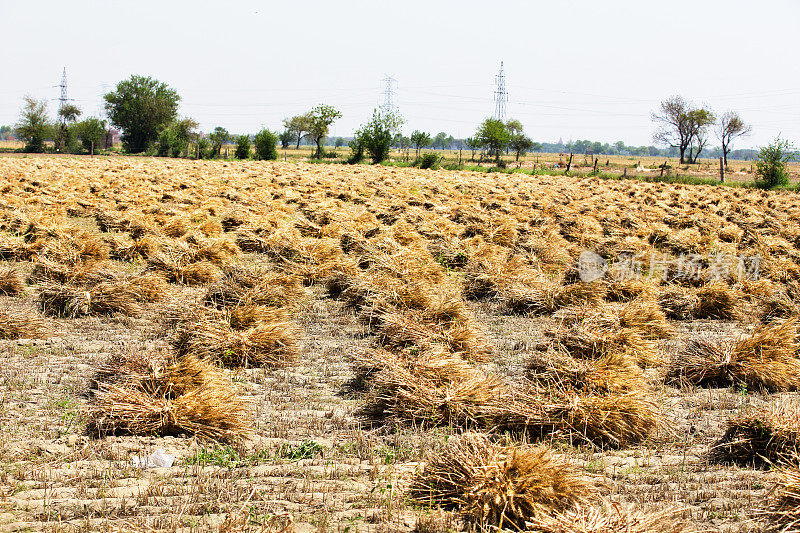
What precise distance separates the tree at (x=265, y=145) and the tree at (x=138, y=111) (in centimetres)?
2897

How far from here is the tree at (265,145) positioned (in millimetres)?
48594

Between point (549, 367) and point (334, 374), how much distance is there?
1.95 m

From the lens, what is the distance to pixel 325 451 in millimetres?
3992

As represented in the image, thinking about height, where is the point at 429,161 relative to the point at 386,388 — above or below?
above

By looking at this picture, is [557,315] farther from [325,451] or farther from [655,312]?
[325,451]

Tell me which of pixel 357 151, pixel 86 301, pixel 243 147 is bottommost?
pixel 86 301

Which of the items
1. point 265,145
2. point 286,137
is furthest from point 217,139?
point 286,137

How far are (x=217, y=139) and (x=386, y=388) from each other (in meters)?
60.7

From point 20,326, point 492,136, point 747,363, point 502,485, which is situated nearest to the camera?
point 502,485

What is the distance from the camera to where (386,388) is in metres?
4.88

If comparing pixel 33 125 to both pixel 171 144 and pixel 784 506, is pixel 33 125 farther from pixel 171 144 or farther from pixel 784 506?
pixel 784 506

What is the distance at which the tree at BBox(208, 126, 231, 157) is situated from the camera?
5025 cm

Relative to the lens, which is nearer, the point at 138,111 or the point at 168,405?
the point at 168,405

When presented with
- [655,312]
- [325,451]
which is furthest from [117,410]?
[655,312]
